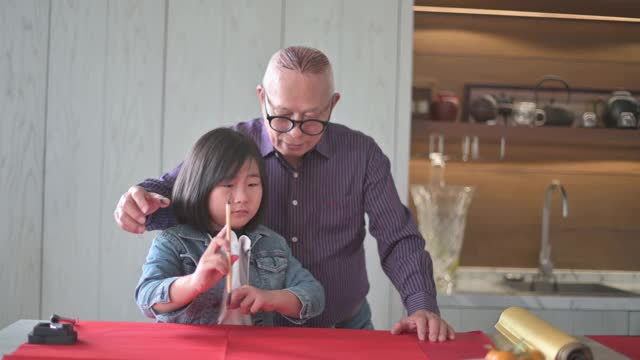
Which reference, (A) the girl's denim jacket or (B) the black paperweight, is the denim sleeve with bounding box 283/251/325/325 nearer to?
(A) the girl's denim jacket

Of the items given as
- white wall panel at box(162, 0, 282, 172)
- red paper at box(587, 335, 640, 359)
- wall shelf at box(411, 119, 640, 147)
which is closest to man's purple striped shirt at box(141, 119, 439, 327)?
red paper at box(587, 335, 640, 359)

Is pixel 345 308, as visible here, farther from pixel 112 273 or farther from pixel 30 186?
pixel 30 186

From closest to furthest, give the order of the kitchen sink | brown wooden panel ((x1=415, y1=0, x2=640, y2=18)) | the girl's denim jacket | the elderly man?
1. the girl's denim jacket
2. the elderly man
3. the kitchen sink
4. brown wooden panel ((x1=415, y1=0, x2=640, y2=18))

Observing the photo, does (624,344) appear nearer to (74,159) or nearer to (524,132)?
(524,132)

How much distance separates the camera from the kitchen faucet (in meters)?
3.71

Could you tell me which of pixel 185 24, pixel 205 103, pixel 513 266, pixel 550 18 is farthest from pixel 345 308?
pixel 550 18

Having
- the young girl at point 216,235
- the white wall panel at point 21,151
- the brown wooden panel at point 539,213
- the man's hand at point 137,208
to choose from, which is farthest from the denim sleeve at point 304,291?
the brown wooden panel at point 539,213

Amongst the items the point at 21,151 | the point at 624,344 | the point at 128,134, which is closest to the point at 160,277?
the point at 624,344

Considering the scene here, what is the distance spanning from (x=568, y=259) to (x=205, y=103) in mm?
2047

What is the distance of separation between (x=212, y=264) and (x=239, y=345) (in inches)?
6.9

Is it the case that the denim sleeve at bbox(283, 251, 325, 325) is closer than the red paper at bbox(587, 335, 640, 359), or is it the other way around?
the red paper at bbox(587, 335, 640, 359)

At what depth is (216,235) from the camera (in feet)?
6.01

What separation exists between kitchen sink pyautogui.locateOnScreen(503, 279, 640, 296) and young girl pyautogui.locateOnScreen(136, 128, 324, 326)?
1980 millimetres

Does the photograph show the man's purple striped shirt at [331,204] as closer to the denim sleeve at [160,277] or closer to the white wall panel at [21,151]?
the denim sleeve at [160,277]
